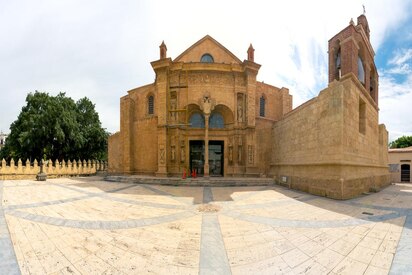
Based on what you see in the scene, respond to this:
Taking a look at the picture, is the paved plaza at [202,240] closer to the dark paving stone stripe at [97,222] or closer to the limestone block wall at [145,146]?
→ the dark paving stone stripe at [97,222]

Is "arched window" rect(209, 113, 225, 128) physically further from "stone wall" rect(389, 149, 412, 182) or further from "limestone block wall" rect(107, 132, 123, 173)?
"stone wall" rect(389, 149, 412, 182)

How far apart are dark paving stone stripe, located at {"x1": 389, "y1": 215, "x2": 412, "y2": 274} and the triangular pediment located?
779 inches

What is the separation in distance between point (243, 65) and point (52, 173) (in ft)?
75.3

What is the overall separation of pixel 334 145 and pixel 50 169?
85.6ft

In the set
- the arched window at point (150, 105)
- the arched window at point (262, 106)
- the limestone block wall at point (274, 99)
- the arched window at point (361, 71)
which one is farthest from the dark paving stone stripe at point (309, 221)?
the arched window at point (150, 105)

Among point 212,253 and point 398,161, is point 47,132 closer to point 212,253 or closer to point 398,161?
point 212,253

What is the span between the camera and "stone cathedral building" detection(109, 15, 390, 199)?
10.6m

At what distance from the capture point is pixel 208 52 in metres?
21.5

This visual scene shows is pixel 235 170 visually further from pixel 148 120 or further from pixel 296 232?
pixel 296 232

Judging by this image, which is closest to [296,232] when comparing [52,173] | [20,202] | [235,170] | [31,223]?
[31,223]

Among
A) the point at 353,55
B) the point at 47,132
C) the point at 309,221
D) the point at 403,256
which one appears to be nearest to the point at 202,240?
the point at 309,221

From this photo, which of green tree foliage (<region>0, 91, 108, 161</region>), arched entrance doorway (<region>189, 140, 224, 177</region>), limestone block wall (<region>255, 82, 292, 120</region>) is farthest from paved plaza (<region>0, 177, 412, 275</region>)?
green tree foliage (<region>0, 91, 108, 161</region>)

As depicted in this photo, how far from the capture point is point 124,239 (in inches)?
177

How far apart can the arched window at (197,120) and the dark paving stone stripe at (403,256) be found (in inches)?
617
